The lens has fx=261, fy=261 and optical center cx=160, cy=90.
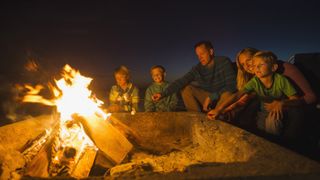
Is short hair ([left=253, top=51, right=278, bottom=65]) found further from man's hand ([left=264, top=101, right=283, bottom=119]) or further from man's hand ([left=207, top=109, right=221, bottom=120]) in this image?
man's hand ([left=207, top=109, right=221, bottom=120])

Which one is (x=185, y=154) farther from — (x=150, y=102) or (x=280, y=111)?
(x=150, y=102)

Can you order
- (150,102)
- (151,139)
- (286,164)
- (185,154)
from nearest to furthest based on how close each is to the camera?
(286,164)
(185,154)
(151,139)
(150,102)

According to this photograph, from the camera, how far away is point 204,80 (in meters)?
5.94

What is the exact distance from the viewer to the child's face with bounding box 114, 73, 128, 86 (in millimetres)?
6520

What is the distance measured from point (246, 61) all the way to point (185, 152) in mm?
2063

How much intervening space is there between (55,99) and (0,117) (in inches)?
352

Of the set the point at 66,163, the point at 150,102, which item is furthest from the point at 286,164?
the point at 150,102

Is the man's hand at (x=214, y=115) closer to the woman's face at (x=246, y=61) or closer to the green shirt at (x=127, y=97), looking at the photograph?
A: the woman's face at (x=246, y=61)

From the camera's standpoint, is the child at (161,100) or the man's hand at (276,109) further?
the child at (161,100)

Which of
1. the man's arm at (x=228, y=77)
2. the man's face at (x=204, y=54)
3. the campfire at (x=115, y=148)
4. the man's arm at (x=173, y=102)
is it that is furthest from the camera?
the man's arm at (x=173, y=102)

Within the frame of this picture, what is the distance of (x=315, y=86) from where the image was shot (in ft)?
14.2

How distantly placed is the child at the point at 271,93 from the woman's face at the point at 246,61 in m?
0.58

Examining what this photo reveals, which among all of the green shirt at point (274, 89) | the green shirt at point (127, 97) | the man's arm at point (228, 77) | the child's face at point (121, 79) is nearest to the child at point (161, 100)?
the green shirt at point (127, 97)

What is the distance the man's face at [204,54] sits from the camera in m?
5.67
